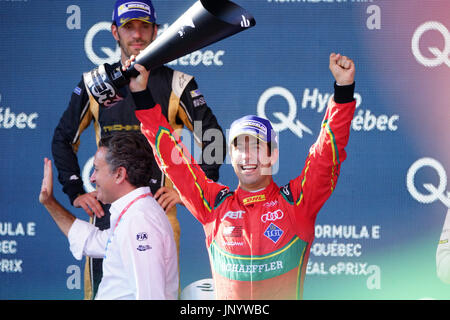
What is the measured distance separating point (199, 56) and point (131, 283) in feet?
5.82

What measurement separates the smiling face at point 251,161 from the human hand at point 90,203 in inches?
35.8

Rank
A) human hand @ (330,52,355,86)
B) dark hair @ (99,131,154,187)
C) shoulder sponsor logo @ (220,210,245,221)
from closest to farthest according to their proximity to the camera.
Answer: human hand @ (330,52,355,86) → shoulder sponsor logo @ (220,210,245,221) → dark hair @ (99,131,154,187)

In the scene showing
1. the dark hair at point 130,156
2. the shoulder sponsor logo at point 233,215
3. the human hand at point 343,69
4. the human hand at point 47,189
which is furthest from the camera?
the human hand at point 47,189

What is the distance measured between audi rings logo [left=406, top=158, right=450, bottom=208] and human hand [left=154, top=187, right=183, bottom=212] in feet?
4.31

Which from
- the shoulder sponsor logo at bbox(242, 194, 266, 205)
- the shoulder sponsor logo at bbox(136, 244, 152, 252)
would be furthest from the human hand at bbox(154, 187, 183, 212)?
the shoulder sponsor logo at bbox(136, 244, 152, 252)

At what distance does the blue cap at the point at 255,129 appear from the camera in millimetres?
2760

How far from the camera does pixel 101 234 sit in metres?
3.14

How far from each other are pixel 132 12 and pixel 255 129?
3.22 feet

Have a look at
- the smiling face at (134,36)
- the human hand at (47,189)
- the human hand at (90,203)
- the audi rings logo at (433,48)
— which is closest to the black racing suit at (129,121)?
the human hand at (90,203)

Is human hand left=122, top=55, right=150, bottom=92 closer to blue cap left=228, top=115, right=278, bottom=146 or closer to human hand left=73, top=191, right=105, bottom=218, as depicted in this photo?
blue cap left=228, top=115, right=278, bottom=146

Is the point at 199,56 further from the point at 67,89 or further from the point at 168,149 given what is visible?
the point at 168,149

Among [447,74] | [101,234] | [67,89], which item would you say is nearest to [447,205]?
[447,74]

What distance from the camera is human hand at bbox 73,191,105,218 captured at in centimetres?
341

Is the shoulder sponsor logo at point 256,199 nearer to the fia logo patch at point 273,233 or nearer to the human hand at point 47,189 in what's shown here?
the fia logo patch at point 273,233
